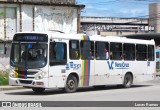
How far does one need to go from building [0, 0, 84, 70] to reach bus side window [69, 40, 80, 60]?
15.3 m

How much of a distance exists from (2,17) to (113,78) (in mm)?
15403

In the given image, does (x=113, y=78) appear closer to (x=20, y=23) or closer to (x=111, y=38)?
(x=111, y=38)

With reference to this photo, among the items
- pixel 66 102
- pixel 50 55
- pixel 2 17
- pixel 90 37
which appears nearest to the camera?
pixel 66 102

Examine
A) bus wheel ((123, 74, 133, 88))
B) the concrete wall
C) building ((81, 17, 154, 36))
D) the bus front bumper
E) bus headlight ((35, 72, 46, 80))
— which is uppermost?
building ((81, 17, 154, 36))

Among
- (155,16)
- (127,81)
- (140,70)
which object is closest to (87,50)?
(127,81)

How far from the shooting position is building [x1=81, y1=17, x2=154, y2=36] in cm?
9350

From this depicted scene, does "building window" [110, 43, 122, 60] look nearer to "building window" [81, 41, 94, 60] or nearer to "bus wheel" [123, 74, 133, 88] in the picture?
"bus wheel" [123, 74, 133, 88]

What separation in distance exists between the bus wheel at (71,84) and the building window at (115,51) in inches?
132

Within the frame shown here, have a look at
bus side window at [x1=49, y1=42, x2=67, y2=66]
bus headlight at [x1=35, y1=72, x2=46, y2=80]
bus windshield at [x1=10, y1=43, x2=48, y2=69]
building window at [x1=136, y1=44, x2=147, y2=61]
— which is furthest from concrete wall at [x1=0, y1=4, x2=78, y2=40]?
bus headlight at [x1=35, y1=72, x2=46, y2=80]

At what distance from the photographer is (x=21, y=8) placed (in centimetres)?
3778

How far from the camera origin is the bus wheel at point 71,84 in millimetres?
21656

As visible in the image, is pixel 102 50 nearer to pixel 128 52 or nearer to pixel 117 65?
pixel 117 65

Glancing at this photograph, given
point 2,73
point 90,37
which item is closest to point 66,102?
point 90,37

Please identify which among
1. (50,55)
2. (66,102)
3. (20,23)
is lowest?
(66,102)
